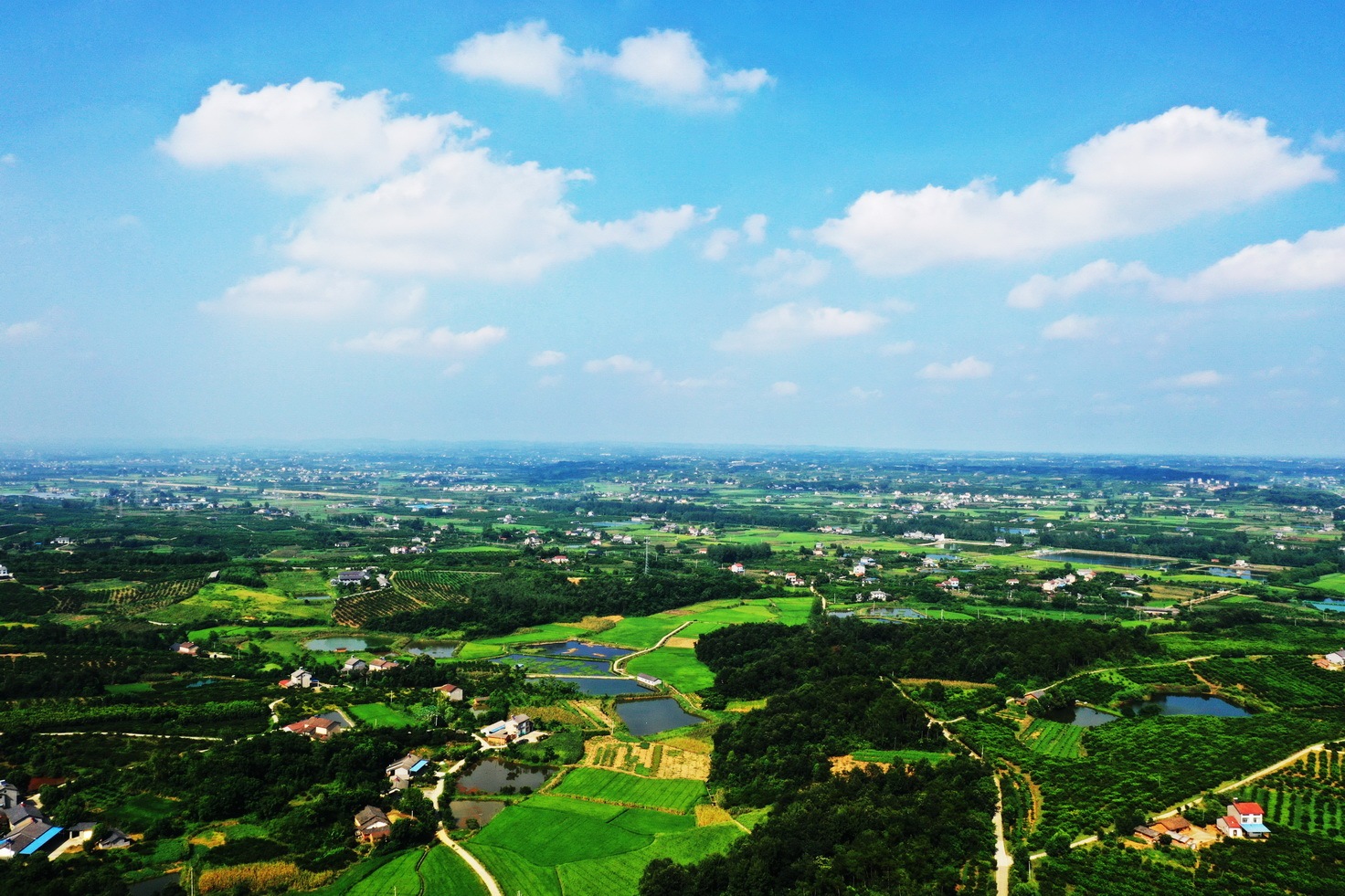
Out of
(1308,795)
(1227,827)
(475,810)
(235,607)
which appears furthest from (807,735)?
(235,607)

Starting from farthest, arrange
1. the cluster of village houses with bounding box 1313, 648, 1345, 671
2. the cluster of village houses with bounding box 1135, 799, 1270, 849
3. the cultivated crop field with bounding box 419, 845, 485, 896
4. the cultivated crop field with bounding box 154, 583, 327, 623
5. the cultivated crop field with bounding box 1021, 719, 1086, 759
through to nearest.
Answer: the cultivated crop field with bounding box 154, 583, 327, 623 < the cluster of village houses with bounding box 1313, 648, 1345, 671 < the cultivated crop field with bounding box 1021, 719, 1086, 759 < the cluster of village houses with bounding box 1135, 799, 1270, 849 < the cultivated crop field with bounding box 419, 845, 485, 896

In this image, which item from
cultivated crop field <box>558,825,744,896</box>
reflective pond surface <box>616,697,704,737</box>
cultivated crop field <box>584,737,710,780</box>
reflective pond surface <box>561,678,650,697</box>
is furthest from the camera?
reflective pond surface <box>561,678,650,697</box>

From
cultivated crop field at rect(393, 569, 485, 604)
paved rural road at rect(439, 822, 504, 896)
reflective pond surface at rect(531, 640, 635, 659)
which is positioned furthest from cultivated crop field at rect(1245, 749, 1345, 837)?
cultivated crop field at rect(393, 569, 485, 604)

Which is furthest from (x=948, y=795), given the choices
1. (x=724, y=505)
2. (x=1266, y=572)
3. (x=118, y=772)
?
(x=724, y=505)

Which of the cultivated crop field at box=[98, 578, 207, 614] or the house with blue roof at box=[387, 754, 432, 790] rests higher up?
the cultivated crop field at box=[98, 578, 207, 614]

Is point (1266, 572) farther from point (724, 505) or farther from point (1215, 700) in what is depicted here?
point (724, 505)

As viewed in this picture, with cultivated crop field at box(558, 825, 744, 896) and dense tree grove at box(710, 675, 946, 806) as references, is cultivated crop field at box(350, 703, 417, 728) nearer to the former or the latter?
dense tree grove at box(710, 675, 946, 806)

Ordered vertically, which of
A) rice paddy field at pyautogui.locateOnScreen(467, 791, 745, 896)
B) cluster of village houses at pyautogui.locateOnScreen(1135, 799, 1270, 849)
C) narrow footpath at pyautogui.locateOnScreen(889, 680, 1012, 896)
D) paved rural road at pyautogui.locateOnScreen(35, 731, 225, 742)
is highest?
cluster of village houses at pyautogui.locateOnScreen(1135, 799, 1270, 849)
